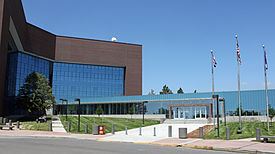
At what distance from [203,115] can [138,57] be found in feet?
123

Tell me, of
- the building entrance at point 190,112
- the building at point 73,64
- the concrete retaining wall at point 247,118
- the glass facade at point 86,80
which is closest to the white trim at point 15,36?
the building at point 73,64

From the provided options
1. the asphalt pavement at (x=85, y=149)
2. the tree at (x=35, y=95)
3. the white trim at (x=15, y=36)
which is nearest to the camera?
the asphalt pavement at (x=85, y=149)

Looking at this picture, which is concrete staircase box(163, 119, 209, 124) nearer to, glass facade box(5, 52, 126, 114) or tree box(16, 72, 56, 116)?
glass facade box(5, 52, 126, 114)

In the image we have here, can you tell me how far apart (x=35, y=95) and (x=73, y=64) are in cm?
3074

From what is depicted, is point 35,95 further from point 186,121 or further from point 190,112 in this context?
point 190,112

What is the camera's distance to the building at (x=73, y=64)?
63875 millimetres

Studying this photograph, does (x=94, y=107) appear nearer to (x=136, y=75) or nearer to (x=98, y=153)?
(x=136, y=75)

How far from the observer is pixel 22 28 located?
59094 millimetres

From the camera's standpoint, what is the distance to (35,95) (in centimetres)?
5012

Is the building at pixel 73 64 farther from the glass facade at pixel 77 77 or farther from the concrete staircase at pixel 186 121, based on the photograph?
the concrete staircase at pixel 186 121

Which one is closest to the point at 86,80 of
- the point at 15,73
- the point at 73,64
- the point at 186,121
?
the point at 73,64

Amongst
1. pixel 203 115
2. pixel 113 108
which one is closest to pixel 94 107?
pixel 113 108

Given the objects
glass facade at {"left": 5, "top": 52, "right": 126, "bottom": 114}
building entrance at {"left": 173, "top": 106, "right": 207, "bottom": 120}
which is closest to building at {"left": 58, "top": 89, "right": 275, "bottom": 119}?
building entrance at {"left": 173, "top": 106, "right": 207, "bottom": 120}

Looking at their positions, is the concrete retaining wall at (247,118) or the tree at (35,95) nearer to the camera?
the tree at (35,95)
